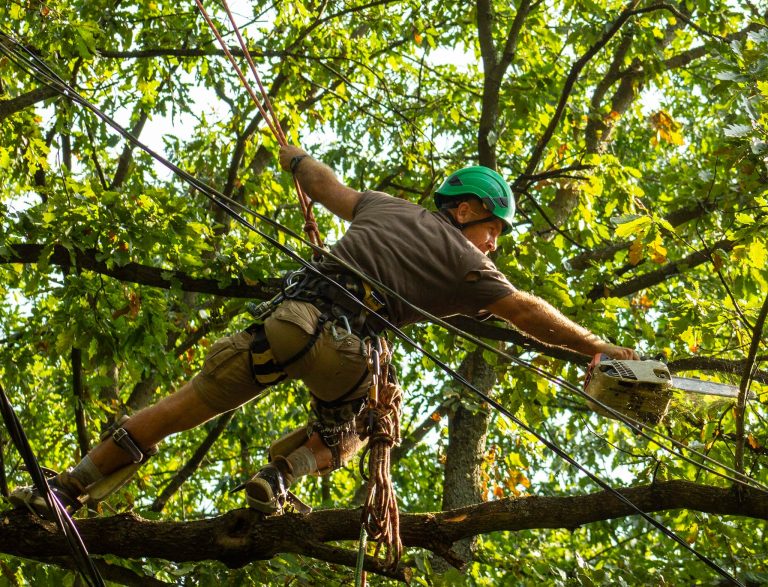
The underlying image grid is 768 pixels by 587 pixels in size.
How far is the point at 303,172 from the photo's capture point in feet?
14.6

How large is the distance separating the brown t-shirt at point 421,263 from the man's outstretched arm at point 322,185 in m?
0.32

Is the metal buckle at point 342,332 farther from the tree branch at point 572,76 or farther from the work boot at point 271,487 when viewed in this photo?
the tree branch at point 572,76

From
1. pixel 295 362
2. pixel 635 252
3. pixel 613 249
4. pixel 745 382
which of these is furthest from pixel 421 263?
pixel 613 249

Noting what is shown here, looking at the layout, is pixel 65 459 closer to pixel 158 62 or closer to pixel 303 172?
pixel 158 62

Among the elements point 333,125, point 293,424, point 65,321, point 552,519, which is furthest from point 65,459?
point 552,519

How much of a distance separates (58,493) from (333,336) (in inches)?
51.3

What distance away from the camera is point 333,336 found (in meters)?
3.80

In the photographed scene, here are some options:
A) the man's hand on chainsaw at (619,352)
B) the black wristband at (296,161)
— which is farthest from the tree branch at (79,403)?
the man's hand on chainsaw at (619,352)

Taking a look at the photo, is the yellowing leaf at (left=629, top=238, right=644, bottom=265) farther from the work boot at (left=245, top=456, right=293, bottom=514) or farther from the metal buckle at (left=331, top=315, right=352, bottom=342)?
the work boot at (left=245, top=456, right=293, bottom=514)

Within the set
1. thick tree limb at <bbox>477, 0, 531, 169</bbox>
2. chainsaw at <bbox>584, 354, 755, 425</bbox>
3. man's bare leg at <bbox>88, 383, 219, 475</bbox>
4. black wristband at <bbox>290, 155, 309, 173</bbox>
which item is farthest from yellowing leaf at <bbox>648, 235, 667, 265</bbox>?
man's bare leg at <bbox>88, 383, 219, 475</bbox>

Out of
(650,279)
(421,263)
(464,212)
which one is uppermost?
(650,279)

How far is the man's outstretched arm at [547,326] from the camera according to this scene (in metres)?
3.90

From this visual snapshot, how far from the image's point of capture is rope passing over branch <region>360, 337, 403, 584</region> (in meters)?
3.54

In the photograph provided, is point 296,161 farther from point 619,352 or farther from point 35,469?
point 35,469
